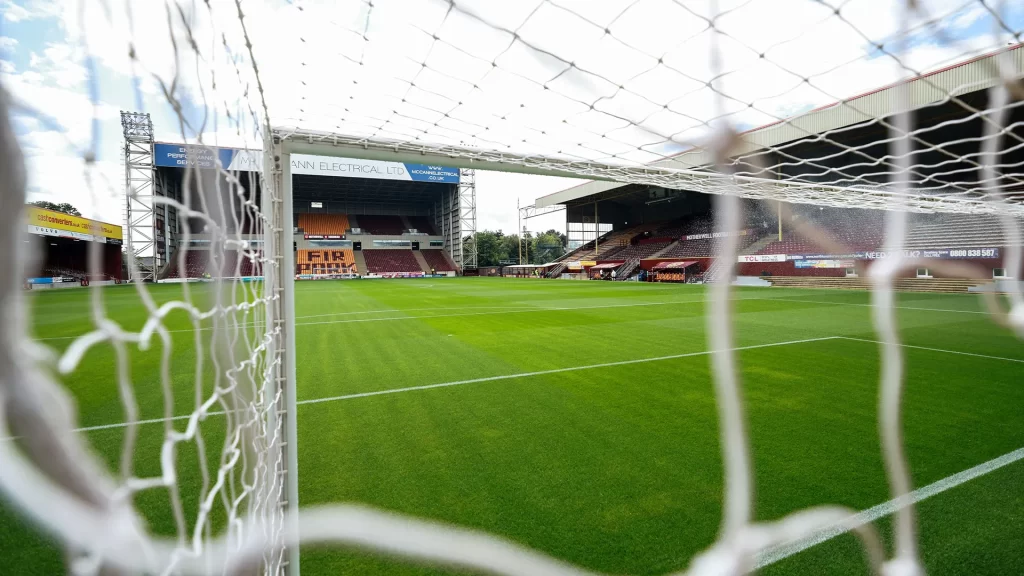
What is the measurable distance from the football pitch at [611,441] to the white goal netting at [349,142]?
0.07m

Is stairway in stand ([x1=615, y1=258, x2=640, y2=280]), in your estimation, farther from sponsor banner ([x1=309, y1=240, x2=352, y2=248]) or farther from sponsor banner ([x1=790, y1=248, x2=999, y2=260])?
sponsor banner ([x1=309, y1=240, x2=352, y2=248])

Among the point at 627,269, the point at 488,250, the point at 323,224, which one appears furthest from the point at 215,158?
the point at 488,250

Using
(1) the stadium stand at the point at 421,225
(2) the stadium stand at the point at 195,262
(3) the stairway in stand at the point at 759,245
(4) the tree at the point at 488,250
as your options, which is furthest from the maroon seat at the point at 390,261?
(2) the stadium stand at the point at 195,262

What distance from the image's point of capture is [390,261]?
33156 millimetres

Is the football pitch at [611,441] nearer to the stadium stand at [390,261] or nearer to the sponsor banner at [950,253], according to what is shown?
the sponsor banner at [950,253]

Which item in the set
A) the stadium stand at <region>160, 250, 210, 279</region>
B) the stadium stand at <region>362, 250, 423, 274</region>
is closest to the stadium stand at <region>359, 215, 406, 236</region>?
the stadium stand at <region>362, 250, 423, 274</region>

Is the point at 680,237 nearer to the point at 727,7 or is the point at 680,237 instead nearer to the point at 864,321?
the point at 864,321

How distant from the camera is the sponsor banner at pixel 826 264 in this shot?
Answer: 48.6ft

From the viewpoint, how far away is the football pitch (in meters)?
1.45

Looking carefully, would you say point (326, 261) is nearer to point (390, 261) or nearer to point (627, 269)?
point (390, 261)

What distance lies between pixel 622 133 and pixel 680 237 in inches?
908

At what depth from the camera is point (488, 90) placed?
200 cm

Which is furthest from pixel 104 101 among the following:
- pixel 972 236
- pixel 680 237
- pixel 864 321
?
pixel 680 237

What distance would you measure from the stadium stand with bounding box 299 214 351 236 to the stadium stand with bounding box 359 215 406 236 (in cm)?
129
